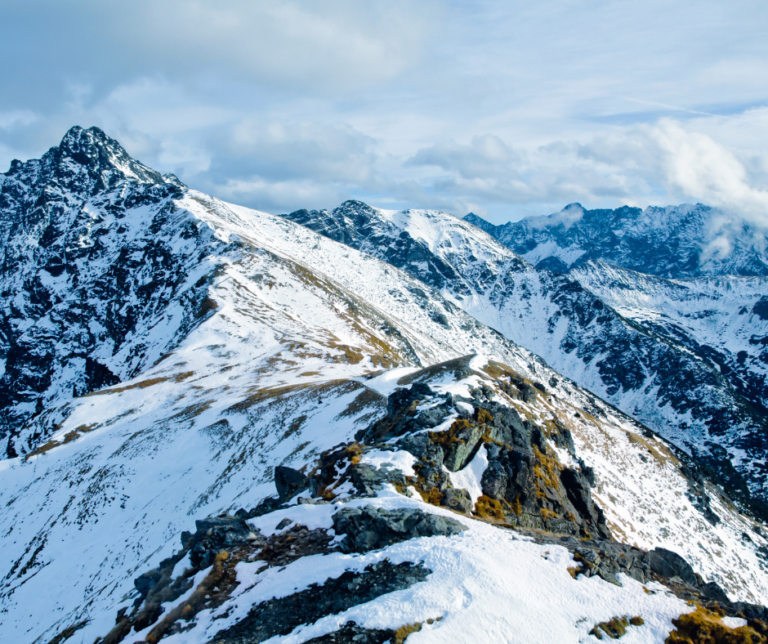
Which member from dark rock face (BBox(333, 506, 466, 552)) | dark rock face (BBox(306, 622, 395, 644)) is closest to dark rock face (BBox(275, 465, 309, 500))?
dark rock face (BBox(333, 506, 466, 552))

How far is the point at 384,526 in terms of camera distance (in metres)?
17.4

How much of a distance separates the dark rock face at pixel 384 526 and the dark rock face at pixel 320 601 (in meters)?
1.52

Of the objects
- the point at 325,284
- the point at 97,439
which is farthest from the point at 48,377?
the point at 97,439

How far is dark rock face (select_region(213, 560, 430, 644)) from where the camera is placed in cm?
1362

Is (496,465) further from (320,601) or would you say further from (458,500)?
(320,601)

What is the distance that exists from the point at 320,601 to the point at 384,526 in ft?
12.4

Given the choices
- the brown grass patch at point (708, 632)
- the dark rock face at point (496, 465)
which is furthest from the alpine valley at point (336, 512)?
the dark rock face at point (496, 465)

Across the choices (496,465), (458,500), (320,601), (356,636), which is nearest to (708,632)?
(356,636)

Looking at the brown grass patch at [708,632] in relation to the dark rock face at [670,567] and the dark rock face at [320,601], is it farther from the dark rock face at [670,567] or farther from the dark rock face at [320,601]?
the dark rock face at [320,601]

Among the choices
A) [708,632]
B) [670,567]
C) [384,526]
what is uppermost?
[384,526]

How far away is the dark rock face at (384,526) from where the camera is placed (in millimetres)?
16859

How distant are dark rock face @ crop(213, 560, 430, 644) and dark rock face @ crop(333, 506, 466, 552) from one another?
4.99 ft

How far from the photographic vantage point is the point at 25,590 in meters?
39.0

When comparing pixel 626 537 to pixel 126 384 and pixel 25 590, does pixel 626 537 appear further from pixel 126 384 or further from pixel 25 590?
pixel 126 384
